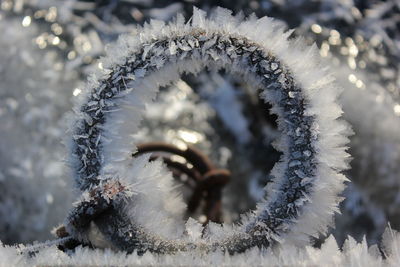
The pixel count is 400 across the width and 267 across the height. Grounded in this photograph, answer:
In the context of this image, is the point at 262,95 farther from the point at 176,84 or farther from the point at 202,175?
the point at 176,84

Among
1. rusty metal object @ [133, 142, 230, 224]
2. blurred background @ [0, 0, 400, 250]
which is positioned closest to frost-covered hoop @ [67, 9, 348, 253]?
rusty metal object @ [133, 142, 230, 224]

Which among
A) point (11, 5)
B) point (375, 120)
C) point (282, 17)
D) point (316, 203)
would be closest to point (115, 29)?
point (11, 5)

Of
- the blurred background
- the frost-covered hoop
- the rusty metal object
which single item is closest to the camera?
the frost-covered hoop

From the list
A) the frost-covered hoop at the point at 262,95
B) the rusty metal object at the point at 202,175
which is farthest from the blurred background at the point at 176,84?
the frost-covered hoop at the point at 262,95

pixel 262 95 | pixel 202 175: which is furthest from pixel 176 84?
pixel 262 95

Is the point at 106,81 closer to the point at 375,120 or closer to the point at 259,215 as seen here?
the point at 259,215

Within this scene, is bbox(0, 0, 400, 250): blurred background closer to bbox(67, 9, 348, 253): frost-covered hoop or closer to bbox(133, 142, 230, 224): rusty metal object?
bbox(133, 142, 230, 224): rusty metal object
